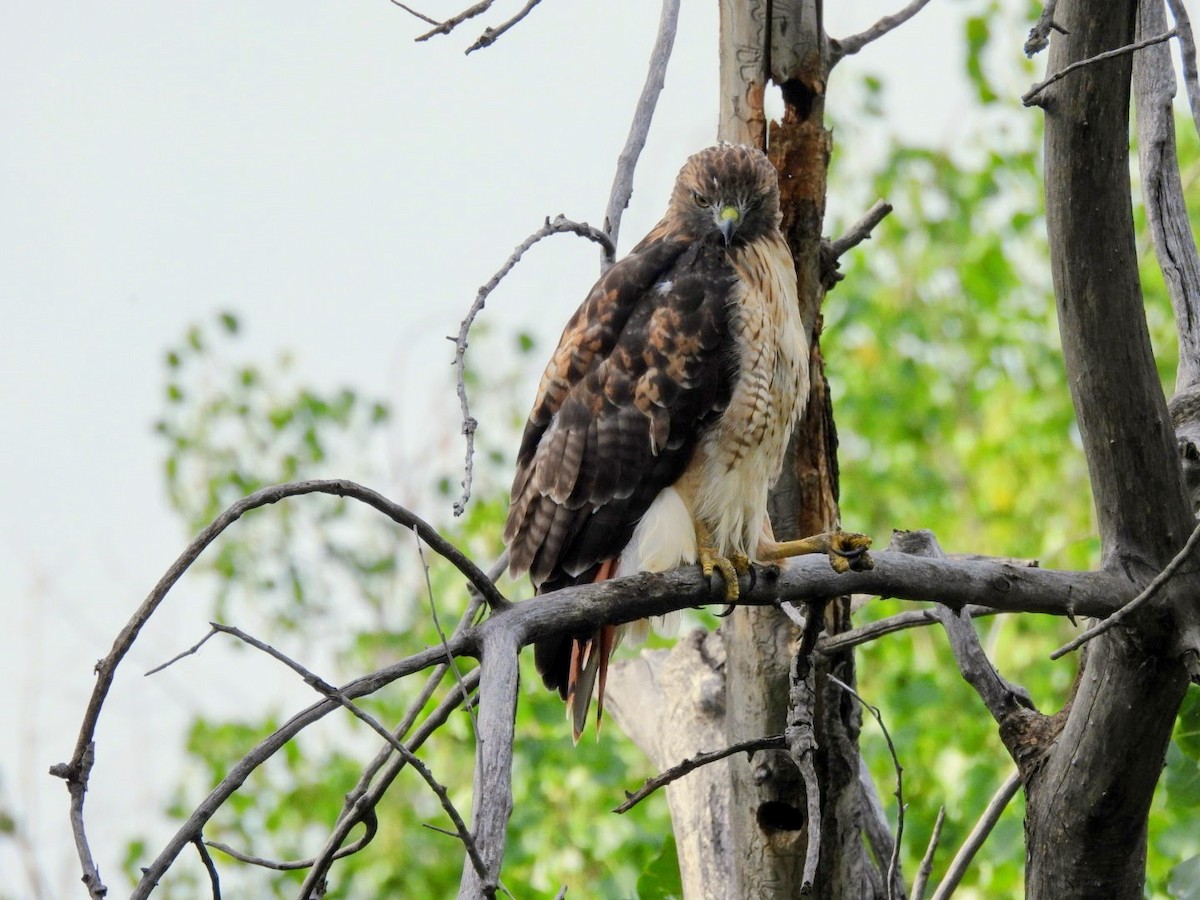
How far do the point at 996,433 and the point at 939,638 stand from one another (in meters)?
1.77

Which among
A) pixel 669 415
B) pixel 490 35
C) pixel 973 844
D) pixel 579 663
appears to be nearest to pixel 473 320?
pixel 490 35

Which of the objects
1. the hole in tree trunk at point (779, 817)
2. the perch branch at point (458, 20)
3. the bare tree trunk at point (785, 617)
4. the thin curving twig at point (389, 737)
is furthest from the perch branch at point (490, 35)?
the hole in tree trunk at point (779, 817)

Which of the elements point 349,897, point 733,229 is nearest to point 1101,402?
point 733,229

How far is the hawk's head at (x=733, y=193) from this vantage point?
141 inches

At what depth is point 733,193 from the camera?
3.64m

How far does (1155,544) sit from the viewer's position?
2.72m

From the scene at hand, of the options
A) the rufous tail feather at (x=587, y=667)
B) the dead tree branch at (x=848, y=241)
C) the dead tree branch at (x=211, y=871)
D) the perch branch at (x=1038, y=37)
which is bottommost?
the dead tree branch at (x=211, y=871)

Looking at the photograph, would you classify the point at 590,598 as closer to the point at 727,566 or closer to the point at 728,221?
the point at 727,566

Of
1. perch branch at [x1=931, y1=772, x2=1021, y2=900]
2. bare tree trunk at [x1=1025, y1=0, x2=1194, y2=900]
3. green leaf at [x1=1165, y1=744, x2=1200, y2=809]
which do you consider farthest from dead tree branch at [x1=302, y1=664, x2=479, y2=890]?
green leaf at [x1=1165, y1=744, x2=1200, y2=809]

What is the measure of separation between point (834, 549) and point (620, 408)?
76 centimetres

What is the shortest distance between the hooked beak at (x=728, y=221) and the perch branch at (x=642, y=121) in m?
0.25

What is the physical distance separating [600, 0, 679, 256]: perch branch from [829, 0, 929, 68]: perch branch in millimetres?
416

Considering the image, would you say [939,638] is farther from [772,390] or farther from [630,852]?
[772,390]

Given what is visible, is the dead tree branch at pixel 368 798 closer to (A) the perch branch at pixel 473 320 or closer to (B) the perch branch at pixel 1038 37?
(A) the perch branch at pixel 473 320
